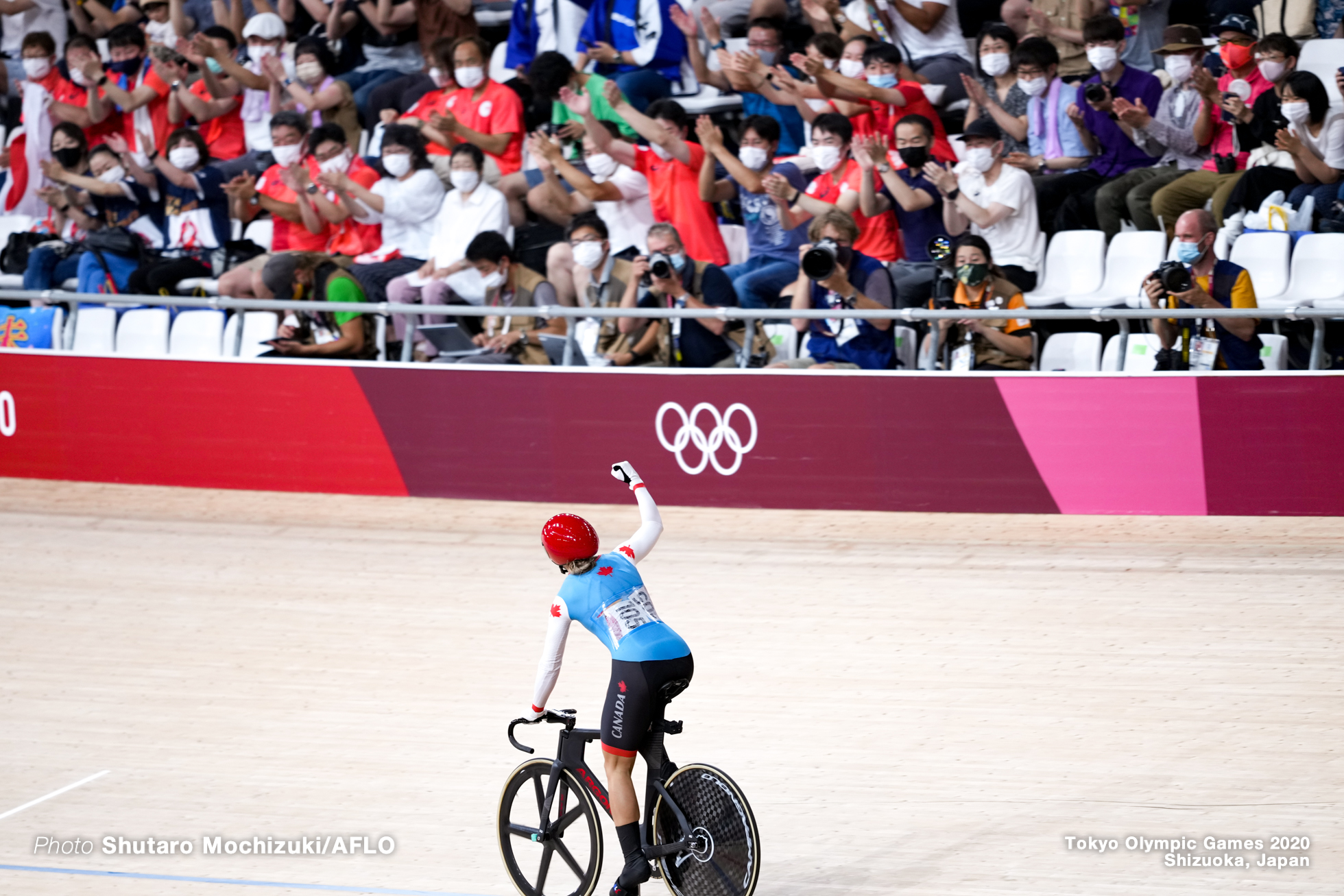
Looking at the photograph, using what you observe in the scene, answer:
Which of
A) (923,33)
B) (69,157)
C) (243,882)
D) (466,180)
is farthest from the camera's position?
(69,157)

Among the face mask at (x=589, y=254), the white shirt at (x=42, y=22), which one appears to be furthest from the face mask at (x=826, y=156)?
the white shirt at (x=42, y=22)

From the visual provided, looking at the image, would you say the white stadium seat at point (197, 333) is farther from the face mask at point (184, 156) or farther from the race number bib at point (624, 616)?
the race number bib at point (624, 616)

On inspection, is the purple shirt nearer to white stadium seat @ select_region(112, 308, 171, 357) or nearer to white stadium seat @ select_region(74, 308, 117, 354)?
white stadium seat @ select_region(112, 308, 171, 357)

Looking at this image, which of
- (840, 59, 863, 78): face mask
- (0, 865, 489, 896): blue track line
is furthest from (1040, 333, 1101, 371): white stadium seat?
(0, 865, 489, 896): blue track line

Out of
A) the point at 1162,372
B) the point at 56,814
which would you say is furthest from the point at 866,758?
the point at 1162,372

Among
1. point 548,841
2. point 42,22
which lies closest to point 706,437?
point 548,841

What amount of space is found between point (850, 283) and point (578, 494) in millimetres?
2238

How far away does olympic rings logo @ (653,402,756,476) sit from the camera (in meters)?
9.49

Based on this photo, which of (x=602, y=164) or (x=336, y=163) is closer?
(x=602, y=164)

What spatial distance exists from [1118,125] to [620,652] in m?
6.87

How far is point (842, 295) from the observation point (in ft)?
31.2

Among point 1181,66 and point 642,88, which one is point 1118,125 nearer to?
point 1181,66

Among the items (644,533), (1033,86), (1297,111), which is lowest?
(644,533)

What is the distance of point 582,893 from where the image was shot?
15.4ft
